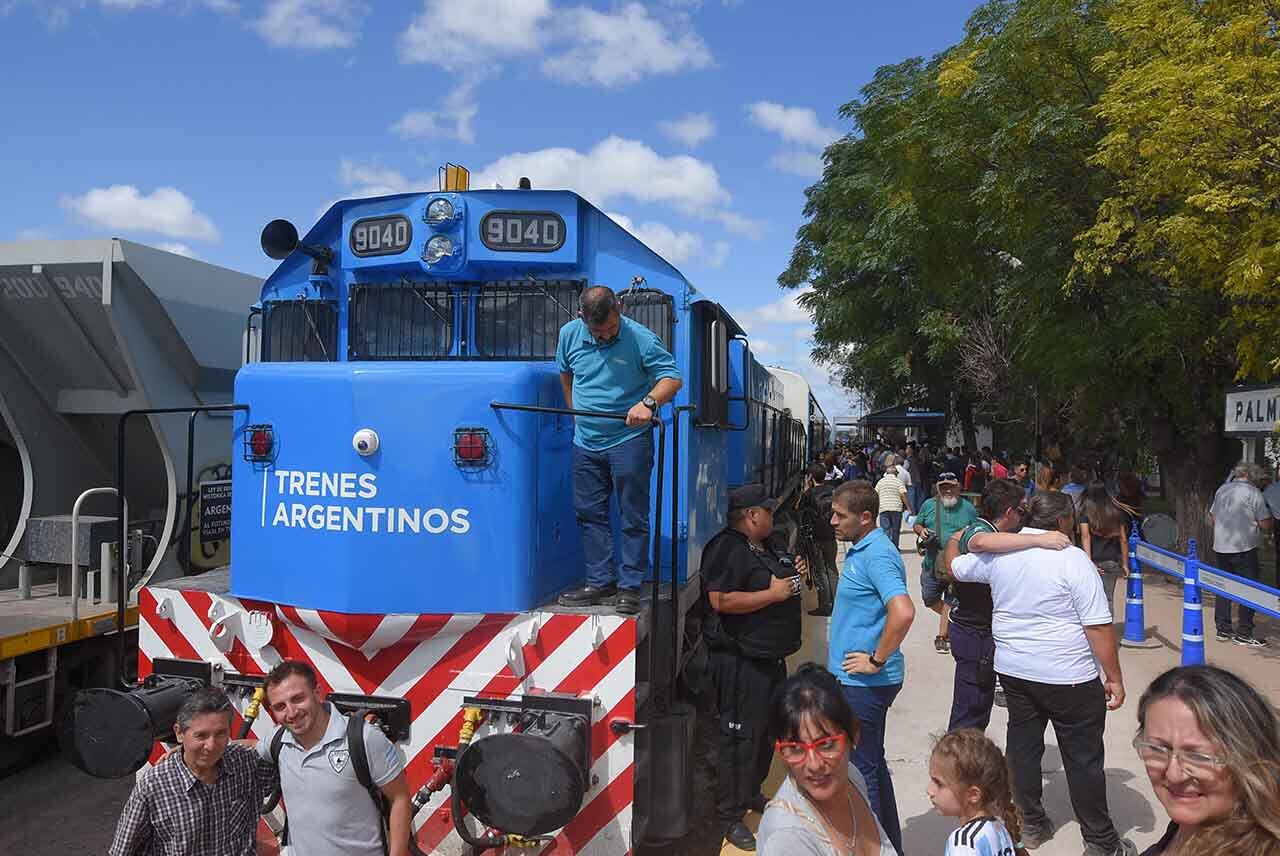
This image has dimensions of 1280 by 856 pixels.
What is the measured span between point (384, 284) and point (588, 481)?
6.17 feet

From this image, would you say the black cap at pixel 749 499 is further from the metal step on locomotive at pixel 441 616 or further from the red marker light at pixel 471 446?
the red marker light at pixel 471 446

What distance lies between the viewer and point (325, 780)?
2873mm

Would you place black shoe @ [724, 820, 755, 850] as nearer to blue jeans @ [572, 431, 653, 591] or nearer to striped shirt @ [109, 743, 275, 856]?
blue jeans @ [572, 431, 653, 591]

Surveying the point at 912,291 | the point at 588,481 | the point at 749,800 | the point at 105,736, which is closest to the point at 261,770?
the point at 105,736

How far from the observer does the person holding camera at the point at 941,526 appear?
25.4 ft

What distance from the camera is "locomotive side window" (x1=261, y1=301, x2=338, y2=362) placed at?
4934 millimetres

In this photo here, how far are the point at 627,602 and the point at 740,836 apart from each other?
1504 millimetres

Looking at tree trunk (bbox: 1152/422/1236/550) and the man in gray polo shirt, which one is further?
tree trunk (bbox: 1152/422/1236/550)

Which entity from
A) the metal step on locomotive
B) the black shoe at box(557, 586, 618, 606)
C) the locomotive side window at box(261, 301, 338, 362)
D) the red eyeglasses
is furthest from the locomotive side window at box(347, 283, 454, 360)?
the red eyeglasses

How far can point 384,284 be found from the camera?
4.87 m

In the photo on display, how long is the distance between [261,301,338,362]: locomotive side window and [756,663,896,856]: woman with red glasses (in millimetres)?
3405

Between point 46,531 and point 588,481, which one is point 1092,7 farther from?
point 46,531

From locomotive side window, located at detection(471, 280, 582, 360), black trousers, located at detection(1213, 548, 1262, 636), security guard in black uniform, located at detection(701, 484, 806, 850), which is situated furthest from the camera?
black trousers, located at detection(1213, 548, 1262, 636)

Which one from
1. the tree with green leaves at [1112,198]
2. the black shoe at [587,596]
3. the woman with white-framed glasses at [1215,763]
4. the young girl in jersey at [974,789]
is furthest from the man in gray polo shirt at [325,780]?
the tree with green leaves at [1112,198]
